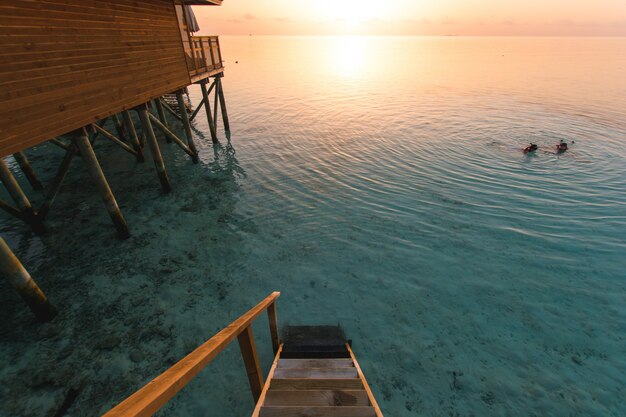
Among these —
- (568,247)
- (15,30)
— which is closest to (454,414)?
(568,247)

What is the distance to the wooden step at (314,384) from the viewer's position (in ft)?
11.7

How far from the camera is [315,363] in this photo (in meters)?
4.61

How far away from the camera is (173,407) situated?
4.71 m

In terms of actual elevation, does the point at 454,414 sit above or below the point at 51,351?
below

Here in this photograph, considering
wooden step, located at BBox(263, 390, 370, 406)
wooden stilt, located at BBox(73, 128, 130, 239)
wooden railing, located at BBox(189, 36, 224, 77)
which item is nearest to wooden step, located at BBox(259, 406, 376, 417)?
wooden step, located at BBox(263, 390, 370, 406)

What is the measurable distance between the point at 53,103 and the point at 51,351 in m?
5.04

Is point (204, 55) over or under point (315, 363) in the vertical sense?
over

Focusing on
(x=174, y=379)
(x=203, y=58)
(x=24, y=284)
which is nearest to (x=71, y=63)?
(x=24, y=284)

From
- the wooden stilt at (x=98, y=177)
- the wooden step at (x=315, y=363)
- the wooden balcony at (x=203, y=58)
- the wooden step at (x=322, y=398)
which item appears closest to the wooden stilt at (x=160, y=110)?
the wooden balcony at (x=203, y=58)

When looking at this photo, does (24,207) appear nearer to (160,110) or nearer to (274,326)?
(160,110)

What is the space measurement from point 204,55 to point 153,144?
6.07m

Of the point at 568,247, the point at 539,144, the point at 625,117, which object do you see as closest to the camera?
the point at 568,247

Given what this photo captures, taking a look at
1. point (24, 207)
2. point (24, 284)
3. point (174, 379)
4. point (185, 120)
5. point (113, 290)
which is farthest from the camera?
point (185, 120)

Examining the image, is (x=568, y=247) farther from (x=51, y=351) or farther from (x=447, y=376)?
(x=51, y=351)
